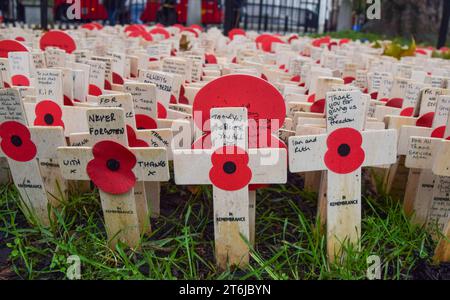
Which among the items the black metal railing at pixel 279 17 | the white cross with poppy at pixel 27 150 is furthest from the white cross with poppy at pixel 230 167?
the black metal railing at pixel 279 17

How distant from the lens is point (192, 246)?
74.4 inches

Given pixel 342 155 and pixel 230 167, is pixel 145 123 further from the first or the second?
pixel 342 155

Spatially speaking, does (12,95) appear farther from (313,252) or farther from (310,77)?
(310,77)

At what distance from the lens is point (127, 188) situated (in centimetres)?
180

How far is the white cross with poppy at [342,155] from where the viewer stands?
1795 mm

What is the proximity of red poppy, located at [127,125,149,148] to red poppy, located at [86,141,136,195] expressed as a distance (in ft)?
Answer: 0.43

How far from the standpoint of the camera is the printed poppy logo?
2174 millimetres

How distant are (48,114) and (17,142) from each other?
0.27 m

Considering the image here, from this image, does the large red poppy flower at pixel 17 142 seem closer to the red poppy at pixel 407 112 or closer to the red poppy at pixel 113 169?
the red poppy at pixel 113 169

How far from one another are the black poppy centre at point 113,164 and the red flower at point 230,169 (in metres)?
0.31

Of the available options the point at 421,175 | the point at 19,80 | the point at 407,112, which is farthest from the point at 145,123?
the point at 407,112
